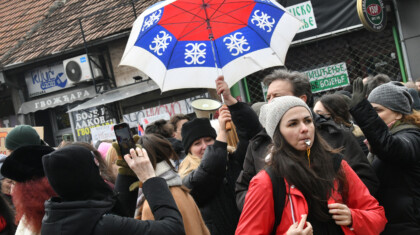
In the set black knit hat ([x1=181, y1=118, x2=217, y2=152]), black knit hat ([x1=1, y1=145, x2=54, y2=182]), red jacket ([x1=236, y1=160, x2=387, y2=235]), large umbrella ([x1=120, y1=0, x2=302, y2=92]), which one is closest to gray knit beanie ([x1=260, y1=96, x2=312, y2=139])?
red jacket ([x1=236, y1=160, x2=387, y2=235])

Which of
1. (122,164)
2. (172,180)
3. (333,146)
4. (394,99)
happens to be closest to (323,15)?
(394,99)

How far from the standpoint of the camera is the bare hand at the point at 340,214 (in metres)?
2.47

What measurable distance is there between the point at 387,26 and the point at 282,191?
877 centimetres

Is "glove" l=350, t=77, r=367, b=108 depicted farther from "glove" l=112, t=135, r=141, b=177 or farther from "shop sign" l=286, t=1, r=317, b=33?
"shop sign" l=286, t=1, r=317, b=33

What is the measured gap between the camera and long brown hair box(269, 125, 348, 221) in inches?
98.0

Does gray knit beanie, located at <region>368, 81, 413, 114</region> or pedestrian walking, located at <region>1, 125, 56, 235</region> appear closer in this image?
pedestrian walking, located at <region>1, 125, 56, 235</region>

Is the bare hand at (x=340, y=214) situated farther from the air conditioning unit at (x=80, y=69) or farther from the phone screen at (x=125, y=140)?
the air conditioning unit at (x=80, y=69)

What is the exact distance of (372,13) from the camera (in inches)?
354

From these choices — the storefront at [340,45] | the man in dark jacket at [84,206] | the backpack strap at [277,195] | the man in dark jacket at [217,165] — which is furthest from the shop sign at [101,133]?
the backpack strap at [277,195]

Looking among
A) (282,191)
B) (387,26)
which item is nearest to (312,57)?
(387,26)

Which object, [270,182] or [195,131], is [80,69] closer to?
[195,131]

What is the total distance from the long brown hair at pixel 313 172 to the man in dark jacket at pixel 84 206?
2.01 feet

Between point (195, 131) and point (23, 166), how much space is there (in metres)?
1.76

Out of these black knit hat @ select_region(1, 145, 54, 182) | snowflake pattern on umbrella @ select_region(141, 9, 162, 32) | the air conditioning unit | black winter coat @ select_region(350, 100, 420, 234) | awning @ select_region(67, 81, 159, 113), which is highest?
the air conditioning unit
